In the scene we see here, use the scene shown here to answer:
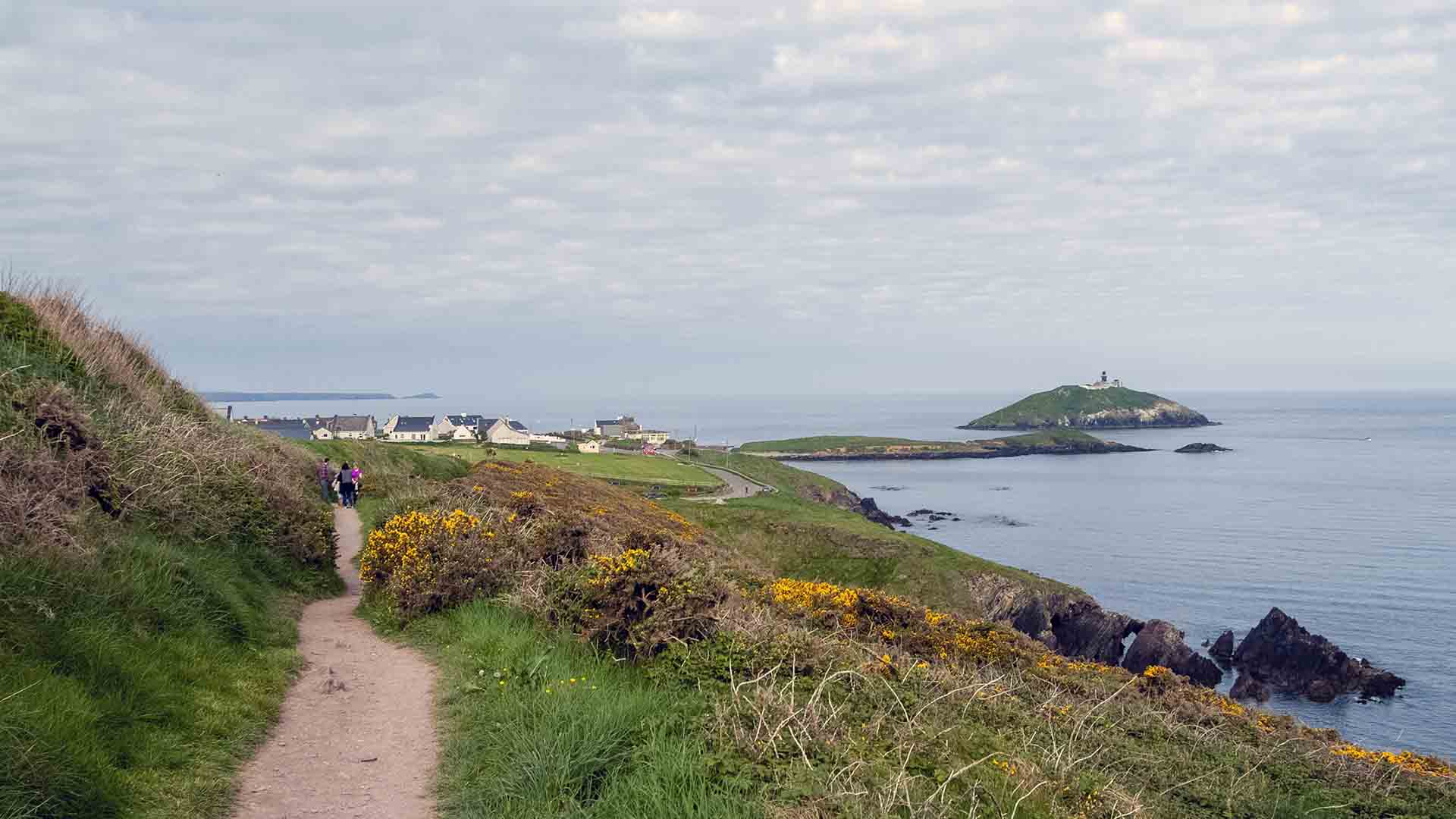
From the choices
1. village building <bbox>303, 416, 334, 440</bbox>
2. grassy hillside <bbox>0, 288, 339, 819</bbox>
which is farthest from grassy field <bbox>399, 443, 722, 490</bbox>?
grassy hillside <bbox>0, 288, 339, 819</bbox>

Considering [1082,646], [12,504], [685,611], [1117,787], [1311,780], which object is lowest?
[1082,646]

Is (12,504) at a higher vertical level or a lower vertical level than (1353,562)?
higher

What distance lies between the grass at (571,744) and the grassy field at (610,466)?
5673cm

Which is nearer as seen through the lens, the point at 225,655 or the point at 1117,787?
the point at 1117,787

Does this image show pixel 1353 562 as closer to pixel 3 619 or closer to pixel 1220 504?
pixel 1220 504

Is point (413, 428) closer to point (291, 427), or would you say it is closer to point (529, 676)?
point (291, 427)

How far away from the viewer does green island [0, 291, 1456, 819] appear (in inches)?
256

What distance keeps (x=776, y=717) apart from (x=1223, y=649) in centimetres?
4568

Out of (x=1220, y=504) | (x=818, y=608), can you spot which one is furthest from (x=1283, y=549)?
(x=818, y=608)

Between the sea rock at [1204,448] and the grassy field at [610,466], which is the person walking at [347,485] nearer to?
the grassy field at [610,466]

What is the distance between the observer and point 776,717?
722 centimetres

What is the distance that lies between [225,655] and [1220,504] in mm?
106509

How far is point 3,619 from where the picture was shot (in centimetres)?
737

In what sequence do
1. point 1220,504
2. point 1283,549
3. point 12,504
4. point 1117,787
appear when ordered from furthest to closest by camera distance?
1. point 1220,504
2. point 1283,549
3. point 12,504
4. point 1117,787
